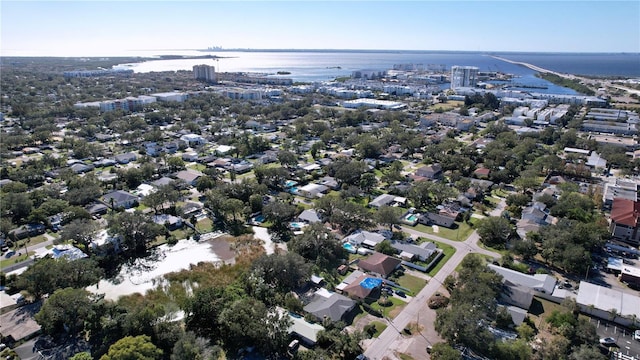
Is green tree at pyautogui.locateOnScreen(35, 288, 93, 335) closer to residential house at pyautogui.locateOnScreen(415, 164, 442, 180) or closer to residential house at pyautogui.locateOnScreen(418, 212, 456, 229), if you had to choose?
residential house at pyautogui.locateOnScreen(418, 212, 456, 229)

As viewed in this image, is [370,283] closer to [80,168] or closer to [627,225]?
[627,225]

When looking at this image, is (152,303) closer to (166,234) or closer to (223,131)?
(166,234)

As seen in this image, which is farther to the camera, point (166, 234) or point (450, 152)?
point (450, 152)

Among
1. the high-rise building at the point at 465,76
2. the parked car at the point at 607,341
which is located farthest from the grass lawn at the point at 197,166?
the high-rise building at the point at 465,76

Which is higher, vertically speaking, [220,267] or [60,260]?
[60,260]

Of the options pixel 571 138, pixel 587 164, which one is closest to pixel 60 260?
pixel 587 164

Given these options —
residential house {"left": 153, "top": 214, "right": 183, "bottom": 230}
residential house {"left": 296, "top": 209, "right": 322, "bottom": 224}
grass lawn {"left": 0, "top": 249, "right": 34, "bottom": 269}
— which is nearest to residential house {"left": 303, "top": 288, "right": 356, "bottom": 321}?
residential house {"left": 296, "top": 209, "right": 322, "bottom": 224}

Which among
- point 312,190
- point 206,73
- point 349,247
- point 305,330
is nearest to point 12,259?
point 305,330
